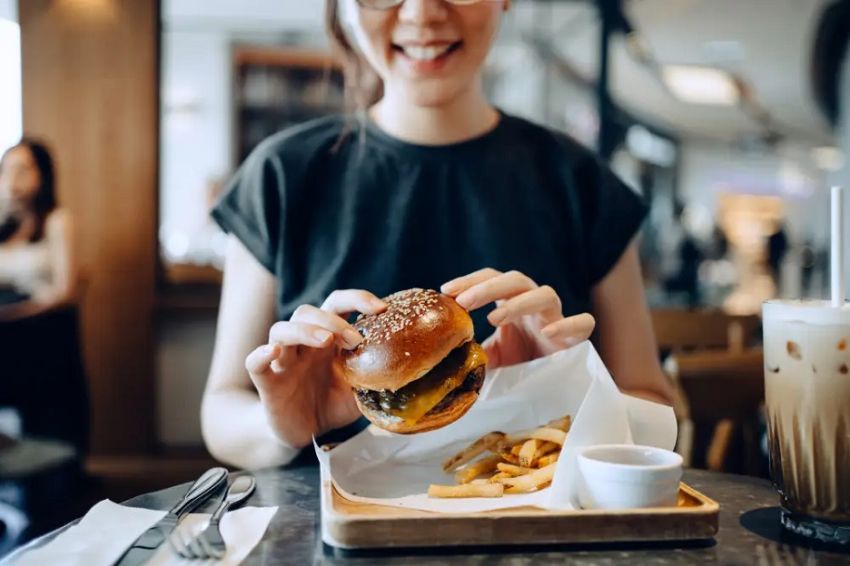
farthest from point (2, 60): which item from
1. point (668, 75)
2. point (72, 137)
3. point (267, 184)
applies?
point (668, 75)

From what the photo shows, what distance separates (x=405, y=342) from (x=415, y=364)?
1.3 inches

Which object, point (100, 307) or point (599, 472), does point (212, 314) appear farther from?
point (599, 472)

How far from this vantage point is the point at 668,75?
1060cm

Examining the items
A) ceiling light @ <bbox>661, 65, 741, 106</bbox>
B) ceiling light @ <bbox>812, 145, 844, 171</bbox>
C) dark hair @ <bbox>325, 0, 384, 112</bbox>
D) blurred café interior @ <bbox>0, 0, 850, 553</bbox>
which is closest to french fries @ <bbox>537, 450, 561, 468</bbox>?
dark hair @ <bbox>325, 0, 384, 112</bbox>

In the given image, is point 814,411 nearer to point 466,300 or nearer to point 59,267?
point 466,300

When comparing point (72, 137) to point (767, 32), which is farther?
point (767, 32)

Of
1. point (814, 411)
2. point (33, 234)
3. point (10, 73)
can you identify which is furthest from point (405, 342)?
point (10, 73)

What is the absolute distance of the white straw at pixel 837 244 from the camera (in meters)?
0.97

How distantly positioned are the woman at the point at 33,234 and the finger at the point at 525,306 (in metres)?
3.90

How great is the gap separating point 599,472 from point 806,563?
0.76 ft

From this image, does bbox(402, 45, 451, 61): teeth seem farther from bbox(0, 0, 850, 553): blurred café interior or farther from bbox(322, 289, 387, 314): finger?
bbox(0, 0, 850, 553): blurred café interior

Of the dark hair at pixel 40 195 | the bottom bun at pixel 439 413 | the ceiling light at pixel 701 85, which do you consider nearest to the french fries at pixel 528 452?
the bottom bun at pixel 439 413

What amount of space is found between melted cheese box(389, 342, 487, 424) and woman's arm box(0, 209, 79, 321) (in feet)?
12.4

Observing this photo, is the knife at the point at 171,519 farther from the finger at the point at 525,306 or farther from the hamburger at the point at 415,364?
the finger at the point at 525,306
